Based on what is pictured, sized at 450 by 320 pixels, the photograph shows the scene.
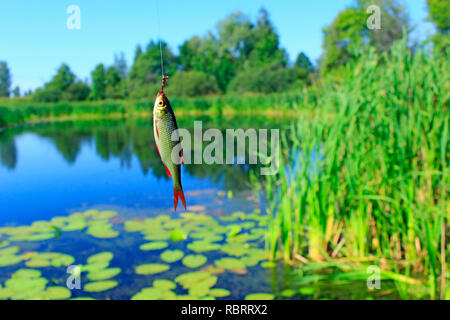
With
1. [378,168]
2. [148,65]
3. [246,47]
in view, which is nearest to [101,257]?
[148,65]

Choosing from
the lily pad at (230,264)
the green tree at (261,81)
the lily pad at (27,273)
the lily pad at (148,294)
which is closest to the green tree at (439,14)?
the green tree at (261,81)

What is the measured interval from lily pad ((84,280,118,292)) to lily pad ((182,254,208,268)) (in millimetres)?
633

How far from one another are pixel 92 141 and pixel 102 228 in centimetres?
795

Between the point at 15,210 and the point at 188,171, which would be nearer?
the point at 15,210

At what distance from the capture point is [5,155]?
9.20 metres

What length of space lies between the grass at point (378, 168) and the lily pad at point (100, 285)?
142cm

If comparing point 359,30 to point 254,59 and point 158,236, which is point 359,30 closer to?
point 254,59

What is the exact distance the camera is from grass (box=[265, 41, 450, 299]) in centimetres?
267

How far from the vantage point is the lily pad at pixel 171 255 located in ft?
11.3

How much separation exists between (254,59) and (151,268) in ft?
97.4

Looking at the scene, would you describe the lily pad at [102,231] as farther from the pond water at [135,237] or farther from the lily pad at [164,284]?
the lily pad at [164,284]

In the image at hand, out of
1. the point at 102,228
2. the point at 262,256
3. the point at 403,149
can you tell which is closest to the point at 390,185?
the point at 403,149

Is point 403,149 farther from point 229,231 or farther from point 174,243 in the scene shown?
point 174,243
